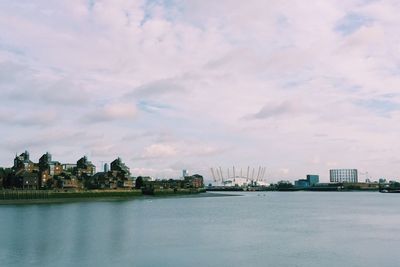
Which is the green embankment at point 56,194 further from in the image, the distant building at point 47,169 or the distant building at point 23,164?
the distant building at point 23,164

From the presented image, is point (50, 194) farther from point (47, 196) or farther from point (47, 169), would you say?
point (47, 169)

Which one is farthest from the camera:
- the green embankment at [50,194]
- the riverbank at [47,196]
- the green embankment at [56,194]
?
the green embankment at [56,194]

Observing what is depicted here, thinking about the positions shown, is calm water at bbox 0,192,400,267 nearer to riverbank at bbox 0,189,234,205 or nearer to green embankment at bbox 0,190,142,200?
riverbank at bbox 0,189,234,205

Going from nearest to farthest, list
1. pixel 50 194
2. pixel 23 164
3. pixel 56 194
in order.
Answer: pixel 50 194 < pixel 56 194 < pixel 23 164

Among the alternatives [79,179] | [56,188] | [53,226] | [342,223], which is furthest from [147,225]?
[79,179]

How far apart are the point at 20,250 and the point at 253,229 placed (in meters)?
33.7

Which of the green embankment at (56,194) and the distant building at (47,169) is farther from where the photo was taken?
the distant building at (47,169)

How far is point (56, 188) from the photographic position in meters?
171

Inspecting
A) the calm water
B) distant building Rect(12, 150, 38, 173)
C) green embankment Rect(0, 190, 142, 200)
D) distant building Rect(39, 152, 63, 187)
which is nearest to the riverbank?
green embankment Rect(0, 190, 142, 200)

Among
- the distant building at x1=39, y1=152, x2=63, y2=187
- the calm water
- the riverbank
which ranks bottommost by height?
the calm water

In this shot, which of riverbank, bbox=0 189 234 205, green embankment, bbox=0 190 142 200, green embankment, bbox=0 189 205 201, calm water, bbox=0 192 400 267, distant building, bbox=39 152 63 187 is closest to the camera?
calm water, bbox=0 192 400 267

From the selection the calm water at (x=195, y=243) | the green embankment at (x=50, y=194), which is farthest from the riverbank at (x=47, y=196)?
the calm water at (x=195, y=243)

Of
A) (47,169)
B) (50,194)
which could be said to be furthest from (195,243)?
(47,169)

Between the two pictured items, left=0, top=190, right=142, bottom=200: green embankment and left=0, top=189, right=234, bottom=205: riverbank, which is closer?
left=0, top=189, right=234, bottom=205: riverbank
